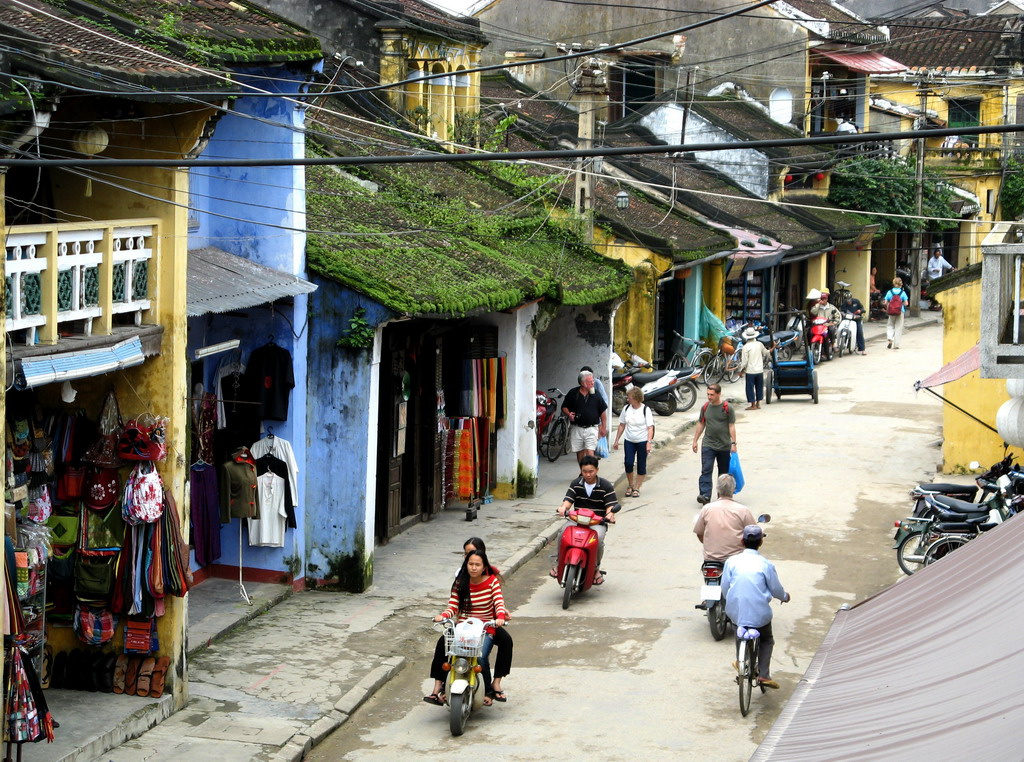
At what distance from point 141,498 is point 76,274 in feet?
5.72

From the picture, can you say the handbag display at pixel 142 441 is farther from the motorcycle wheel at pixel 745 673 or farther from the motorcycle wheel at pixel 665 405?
the motorcycle wheel at pixel 665 405

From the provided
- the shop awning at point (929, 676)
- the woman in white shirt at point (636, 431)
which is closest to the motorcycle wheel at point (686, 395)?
the woman in white shirt at point (636, 431)

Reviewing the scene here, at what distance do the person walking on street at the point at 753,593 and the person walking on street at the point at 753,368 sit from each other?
15214mm

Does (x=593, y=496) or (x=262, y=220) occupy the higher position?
(x=262, y=220)

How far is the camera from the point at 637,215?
93.6 feet

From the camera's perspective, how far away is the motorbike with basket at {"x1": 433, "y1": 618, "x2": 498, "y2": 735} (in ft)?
33.1

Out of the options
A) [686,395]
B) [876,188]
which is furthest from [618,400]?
[876,188]

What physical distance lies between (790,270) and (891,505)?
801 inches

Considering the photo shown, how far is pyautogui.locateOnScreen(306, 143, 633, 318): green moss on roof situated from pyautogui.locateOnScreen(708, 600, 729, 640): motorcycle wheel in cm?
408

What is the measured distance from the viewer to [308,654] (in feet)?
39.0

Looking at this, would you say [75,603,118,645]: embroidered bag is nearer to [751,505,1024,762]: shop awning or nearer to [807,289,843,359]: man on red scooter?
[751,505,1024,762]: shop awning

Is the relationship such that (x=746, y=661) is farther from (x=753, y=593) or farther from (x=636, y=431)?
(x=636, y=431)

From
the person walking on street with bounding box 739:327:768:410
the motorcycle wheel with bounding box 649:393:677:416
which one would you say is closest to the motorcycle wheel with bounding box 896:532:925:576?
the motorcycle wheel with bounding box 649:393:677:416

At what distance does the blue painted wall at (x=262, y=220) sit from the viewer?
13.2 metres
